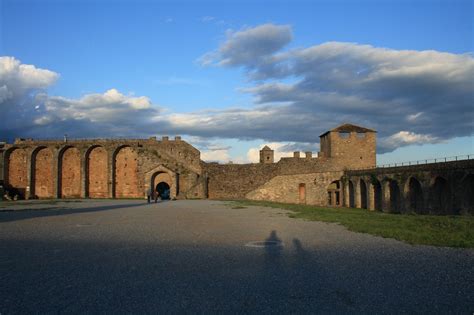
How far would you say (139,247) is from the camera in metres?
9.27

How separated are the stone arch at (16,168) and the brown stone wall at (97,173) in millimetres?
6253

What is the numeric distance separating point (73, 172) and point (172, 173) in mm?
10682

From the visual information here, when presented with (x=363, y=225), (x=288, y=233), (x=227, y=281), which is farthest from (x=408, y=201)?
(x=227, y=281)

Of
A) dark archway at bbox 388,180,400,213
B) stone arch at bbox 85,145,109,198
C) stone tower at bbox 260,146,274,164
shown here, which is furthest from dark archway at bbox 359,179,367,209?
stone arch at bbox 85,145,109,198

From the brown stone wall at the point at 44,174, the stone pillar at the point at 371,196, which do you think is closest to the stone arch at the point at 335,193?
the stone pillar at the point at 371,196

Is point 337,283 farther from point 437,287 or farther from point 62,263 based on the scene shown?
point 62,263

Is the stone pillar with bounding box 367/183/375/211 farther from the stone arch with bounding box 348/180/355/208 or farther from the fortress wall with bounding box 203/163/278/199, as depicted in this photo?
the fortress wall with bounding box 203/163/278/199

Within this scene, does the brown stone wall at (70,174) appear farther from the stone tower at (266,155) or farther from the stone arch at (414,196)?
the stone arch at (414,196)

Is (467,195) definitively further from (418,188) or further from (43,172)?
(43,172)

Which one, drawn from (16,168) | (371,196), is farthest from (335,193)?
(16,168)

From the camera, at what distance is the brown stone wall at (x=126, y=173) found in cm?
3878

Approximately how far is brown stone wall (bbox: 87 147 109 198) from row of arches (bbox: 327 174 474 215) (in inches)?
871

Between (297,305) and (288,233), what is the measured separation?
679 centimetres

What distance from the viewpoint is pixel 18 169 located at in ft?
132
